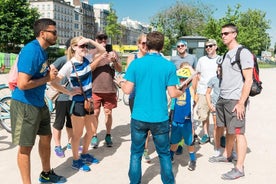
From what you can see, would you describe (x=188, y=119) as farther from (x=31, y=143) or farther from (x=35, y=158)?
(x=35, y=158)

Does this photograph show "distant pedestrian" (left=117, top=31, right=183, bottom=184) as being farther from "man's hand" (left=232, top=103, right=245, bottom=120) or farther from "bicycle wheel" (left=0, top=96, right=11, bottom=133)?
"bicycle wheel" (left=0, top=96, right=11, bottom=133)

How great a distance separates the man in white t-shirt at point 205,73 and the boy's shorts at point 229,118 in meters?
1.28

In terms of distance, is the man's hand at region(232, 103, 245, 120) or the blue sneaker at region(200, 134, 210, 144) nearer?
the man's hand at region(232, 103, 245, 120)

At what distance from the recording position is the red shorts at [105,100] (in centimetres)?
520

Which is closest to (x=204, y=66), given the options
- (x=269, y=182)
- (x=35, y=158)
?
(x=269, y=182)

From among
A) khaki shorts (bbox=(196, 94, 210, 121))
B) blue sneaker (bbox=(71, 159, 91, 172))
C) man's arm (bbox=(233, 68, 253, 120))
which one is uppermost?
man's arm (bbox=(233, 68, 253, 120))

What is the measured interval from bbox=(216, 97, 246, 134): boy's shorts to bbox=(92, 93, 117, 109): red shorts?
196 cm

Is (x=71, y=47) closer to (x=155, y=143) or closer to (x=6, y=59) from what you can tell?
(x=155, y=143)

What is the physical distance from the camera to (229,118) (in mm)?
4109

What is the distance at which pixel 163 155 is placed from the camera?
3371 mm

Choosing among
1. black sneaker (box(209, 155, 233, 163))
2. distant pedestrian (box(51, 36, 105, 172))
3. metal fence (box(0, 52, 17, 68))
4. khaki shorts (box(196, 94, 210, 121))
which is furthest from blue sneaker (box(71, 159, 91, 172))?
metal fence (box(0, 52, 17, 68))

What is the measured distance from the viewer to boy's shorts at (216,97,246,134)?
13.0ft

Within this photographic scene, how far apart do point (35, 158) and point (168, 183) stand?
2.33m

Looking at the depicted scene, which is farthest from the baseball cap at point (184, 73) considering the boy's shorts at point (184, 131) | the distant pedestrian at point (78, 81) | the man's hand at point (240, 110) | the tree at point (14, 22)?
the tree at point (14, 22)
